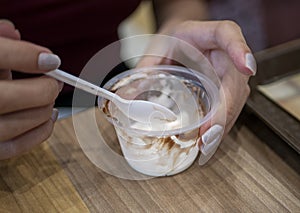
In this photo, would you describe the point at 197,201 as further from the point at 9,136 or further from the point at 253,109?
the point at 9,136

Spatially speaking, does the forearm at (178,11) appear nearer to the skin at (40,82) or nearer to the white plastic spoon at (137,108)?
the skin at (40,82)

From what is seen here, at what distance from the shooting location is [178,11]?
3.60 ft

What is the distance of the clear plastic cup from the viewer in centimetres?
72

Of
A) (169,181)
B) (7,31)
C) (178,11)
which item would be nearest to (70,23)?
(178,11)

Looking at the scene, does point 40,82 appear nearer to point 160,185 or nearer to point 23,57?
point 23,57

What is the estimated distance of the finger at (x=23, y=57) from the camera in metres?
0.62

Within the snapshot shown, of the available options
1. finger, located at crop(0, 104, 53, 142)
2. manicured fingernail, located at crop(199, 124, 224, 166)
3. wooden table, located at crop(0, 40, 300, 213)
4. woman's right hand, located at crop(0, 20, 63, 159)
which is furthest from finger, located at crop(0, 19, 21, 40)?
manicured fingernail, located at crop(199, 124, 224, 166)

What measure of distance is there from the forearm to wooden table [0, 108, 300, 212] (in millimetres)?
364

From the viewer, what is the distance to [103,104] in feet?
2.50

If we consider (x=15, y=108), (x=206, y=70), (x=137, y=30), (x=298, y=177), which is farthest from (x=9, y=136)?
(x=137, y=30)

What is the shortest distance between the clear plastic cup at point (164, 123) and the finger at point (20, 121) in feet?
0.35

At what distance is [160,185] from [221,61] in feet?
0.88

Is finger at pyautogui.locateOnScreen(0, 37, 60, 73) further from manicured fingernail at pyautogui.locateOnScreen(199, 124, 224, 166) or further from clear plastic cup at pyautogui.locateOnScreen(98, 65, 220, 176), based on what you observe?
manicured fingernail at pyautogui.locateOnScreen(199, 124, 224, 166)

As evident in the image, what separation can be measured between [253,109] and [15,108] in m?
0.43
